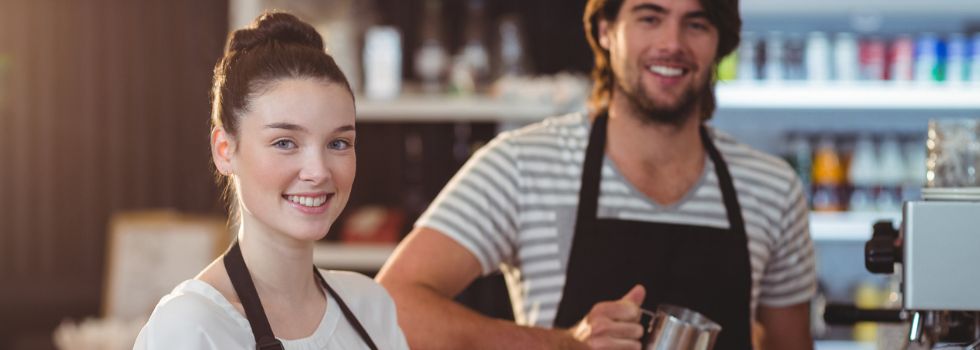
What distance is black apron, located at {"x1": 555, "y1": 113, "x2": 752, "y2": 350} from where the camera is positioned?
210cm

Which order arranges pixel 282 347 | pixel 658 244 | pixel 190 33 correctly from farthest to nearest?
pixel 190 33 → pixel 658 244 → pixel 282 347

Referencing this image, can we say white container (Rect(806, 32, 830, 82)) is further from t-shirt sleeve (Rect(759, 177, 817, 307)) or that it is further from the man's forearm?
the man's forearm

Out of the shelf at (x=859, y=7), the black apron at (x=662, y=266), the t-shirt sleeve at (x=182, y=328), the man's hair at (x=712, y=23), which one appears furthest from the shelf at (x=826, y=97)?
the t-shirt sleeve at (x=182, y=328)

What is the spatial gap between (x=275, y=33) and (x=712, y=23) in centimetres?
103

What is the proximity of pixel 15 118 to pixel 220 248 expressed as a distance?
1250 millimetres

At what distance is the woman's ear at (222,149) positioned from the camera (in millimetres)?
1292

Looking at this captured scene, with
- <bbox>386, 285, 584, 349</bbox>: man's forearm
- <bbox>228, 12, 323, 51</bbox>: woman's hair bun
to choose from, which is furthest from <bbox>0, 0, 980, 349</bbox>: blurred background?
<bbox>228, 12, 323, 51</bbox>: woman's hair bun

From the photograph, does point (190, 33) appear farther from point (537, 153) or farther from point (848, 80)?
point (537, 153)

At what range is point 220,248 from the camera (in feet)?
12.4

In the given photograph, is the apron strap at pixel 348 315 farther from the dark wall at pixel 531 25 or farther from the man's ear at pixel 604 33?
the dark wall at pixel 531 25

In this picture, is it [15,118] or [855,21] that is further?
[15,118]

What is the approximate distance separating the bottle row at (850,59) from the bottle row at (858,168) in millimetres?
268

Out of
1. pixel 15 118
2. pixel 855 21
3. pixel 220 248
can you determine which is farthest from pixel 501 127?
pixel 15 118

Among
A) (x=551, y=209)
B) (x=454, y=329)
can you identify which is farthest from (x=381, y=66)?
(x=454, y=329)
